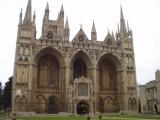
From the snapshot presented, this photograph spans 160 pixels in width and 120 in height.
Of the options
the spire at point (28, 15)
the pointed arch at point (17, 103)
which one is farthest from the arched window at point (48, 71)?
the spire at point (28, 15)

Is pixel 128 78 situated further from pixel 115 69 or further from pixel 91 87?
pixel 91 87

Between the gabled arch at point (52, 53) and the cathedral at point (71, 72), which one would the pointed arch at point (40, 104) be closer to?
the cathedral at point (71, 72)

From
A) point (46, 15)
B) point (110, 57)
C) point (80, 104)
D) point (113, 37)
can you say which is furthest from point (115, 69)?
point (46, 15)

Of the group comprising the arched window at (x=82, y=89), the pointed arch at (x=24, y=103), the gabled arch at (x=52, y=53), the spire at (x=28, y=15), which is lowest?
the pointed arch at (x=24, y=103)

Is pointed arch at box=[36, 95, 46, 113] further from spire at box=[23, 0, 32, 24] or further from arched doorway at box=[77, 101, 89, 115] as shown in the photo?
spire at box=[23, 0, 32, 24]

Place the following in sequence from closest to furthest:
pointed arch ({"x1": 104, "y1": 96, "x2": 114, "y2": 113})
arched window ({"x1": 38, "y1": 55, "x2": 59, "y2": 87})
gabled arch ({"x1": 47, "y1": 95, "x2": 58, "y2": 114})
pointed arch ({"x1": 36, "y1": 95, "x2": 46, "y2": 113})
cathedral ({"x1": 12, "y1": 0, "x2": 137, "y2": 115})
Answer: cathedral ({"x1": 12, "y1": 0, "x2": 137, "y2": 115}), pointed arch ({"x1": 36, "y1": 95, "x2": 46, "y2": 113}), gabled arch ({"x1": 47, "y1": 95, "x2": 58, "y2": 114}), arched window ({"x1": 38, "y1": 55, "x2": 59, "y2": 87}), pointed arch ({"x1": 104, "y1": 96, "x2": 114, "y2": 113})

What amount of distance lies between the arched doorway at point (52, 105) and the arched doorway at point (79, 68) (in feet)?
27.2

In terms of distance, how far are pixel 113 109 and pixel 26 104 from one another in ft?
74.1

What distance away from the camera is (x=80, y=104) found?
5575cm

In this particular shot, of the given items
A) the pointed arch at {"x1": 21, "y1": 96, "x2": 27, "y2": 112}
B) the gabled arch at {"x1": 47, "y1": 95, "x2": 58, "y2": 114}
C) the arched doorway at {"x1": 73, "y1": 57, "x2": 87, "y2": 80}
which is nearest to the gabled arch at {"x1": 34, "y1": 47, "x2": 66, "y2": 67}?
the arched doorway at {"x1": 73, "y1": 57, "x2": 87, "y2": 80}

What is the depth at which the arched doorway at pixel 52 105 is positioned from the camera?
56000 millimetres

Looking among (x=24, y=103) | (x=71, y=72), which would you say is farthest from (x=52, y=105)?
(x=71, y=72)

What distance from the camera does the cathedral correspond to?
5259cm

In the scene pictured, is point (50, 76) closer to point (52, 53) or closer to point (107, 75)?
point (52, 53)
